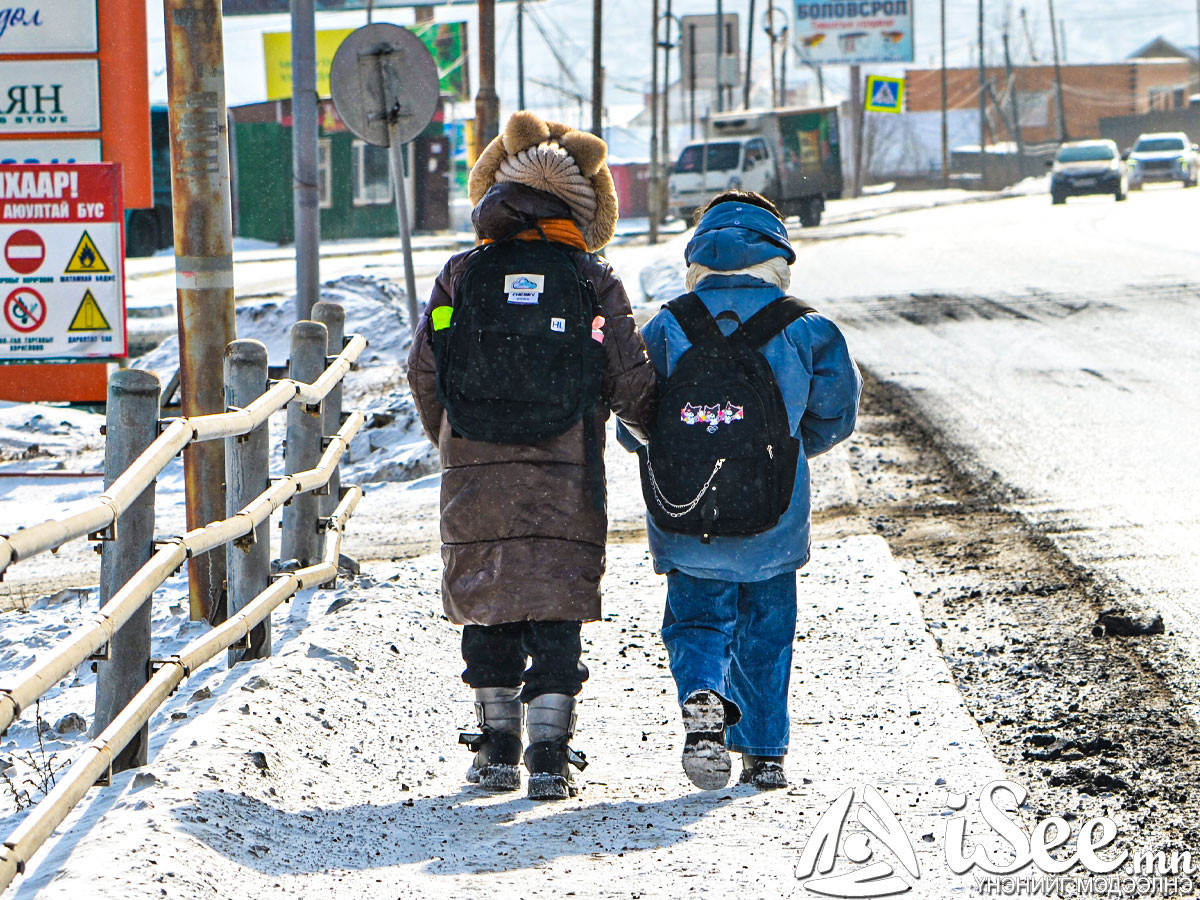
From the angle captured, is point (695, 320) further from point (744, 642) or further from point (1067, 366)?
point (1067, 366)

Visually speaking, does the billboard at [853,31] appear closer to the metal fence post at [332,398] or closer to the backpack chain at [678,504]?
the metal fence post at [332,398]

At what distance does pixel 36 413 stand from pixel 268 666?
Answer: 870 centimetres

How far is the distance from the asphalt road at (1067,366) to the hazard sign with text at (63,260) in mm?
5264

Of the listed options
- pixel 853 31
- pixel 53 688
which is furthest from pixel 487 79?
pixel 853 31

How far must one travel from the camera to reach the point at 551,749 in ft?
13.5

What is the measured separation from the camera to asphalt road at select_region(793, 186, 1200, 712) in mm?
7074

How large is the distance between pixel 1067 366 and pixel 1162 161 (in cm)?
3865

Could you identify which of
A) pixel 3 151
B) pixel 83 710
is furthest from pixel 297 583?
pixel 3 151

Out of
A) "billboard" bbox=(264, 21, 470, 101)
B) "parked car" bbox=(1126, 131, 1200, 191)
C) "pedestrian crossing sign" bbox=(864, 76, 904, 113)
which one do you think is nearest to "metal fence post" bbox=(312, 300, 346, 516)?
"pedestrian crossing sign" bbox=(864, 76, 904, 113)

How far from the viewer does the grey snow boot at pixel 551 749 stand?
4074 millimetres

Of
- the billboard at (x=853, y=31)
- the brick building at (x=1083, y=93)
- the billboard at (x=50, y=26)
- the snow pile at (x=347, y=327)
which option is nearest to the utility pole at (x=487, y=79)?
the snow pile at (x=347, y=327)

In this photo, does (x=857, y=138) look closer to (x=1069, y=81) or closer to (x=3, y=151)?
(x=1069, y=81)

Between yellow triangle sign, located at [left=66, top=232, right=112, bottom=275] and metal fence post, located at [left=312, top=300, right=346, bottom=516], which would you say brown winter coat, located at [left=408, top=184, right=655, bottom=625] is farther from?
yellow triangle sign, located at [left=66, top=232, right=112, bottom=275]

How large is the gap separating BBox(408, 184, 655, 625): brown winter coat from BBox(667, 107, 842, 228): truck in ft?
108
